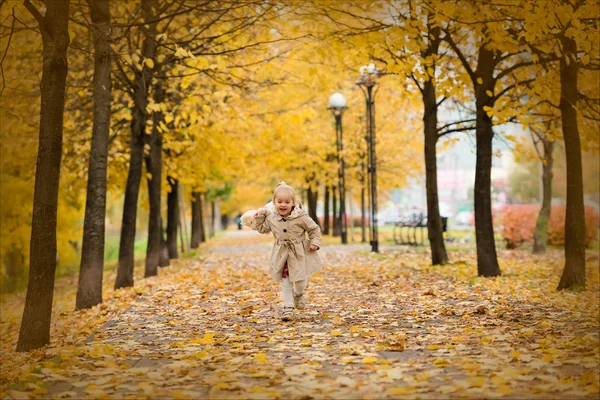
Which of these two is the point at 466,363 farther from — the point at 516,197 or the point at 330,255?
the point at 516,197

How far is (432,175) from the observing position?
1620cm

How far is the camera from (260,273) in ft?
52.7

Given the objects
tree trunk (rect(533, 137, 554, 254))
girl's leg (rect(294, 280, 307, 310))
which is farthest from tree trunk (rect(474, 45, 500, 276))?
tree trunk (rect(533, 137, 554, 254))

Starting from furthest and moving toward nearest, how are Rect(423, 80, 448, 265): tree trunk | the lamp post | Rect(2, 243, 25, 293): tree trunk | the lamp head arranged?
1. the lamp post
2. the lamp head
3. Rect(2, 243, 25, 293): tree trunk
4. Rect(423, 80, 448, 265): tree trunk

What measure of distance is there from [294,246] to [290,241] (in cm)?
8

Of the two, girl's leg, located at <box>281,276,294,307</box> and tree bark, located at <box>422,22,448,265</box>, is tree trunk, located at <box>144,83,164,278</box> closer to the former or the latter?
tree bark, located at <box>422,22,448,265</box>

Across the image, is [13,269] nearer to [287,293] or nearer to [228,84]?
[228,84]

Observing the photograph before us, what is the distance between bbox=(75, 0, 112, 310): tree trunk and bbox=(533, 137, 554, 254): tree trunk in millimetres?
12460

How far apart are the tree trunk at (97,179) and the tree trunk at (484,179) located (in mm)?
7023

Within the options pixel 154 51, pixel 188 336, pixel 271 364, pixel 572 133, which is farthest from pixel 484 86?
pixel 271 364

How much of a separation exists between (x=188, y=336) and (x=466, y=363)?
3.35m

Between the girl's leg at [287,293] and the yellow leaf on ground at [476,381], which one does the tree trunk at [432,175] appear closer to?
the girl's leg at [287,293]

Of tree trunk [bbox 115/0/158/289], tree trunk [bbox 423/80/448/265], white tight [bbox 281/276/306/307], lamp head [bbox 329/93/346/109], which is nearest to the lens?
white tight [bbox 281/276/306/307]

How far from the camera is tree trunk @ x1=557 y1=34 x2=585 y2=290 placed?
428 inches
